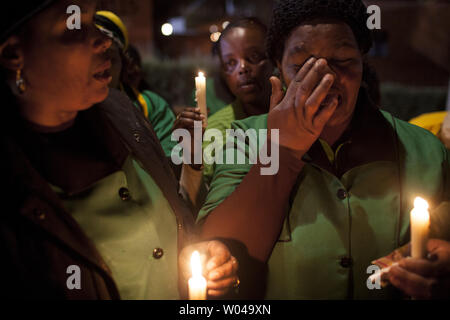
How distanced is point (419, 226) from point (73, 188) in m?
1.02

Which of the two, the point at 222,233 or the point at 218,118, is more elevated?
the point at 218,118

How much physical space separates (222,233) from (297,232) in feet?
0.91

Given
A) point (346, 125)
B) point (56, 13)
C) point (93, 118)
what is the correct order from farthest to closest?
point (346, 125), point (93, 118), point (56, 13)

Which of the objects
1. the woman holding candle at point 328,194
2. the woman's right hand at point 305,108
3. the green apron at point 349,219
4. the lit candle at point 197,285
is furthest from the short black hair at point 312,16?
the lit candle at point 197,285

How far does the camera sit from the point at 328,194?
1.58 metres

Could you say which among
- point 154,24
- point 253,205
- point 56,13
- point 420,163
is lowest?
point 253,205

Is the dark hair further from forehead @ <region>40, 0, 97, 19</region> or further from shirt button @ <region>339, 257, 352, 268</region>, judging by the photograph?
shirt button @ <region>339, 257, 352, 268</region>

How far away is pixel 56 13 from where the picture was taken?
120 centimetres

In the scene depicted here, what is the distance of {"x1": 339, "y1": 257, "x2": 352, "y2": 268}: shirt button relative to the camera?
1.52 metres

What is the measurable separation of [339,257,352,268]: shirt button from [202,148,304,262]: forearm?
249 millimetres

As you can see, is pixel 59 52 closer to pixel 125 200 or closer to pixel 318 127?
pixel 125 200

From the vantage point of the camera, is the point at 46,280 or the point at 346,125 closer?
the point at 46,280
